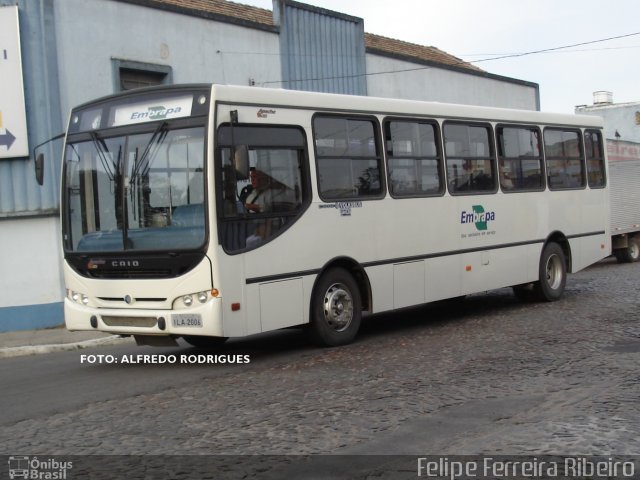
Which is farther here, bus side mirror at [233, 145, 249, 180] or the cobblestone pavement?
bus side mirror at [233, 145, 249, 180]

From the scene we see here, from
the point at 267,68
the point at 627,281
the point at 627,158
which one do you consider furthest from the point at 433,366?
the point at 627,158

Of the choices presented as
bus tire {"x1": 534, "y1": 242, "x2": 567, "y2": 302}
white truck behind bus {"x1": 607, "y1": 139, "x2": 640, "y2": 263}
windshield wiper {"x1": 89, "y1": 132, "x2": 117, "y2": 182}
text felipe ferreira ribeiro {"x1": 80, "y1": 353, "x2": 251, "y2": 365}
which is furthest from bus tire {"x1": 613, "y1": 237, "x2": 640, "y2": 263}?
windshield wiper {"x1": 89, "y1": 132, "x2": 117, "y2": 182}

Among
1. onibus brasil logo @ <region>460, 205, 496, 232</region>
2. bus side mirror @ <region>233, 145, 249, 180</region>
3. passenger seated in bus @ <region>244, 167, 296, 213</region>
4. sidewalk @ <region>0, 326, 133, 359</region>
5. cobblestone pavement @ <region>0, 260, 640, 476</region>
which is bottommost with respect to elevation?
cobblestone pavement @ <region>0, 260, 640, 476</region>

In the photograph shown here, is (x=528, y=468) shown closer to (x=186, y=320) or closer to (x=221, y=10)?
(x=186, y=320)

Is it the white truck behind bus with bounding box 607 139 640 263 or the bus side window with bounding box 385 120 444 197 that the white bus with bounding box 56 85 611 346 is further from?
the white truck behind bus with bounding box 607 139 640 263

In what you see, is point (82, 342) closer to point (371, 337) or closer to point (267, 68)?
point (371, 337)

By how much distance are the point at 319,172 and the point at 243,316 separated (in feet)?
7.01

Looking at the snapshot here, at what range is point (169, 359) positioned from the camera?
9742 millimetres

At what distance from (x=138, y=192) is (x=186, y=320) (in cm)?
151

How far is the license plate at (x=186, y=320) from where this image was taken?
8.34m

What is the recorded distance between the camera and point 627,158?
2417 cm

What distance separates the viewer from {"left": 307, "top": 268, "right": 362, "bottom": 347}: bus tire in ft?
31.2

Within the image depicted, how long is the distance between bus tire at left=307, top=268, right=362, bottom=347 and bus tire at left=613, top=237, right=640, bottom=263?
1516 centimetres

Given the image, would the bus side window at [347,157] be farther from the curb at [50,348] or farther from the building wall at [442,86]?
the building wall at [442,86]
